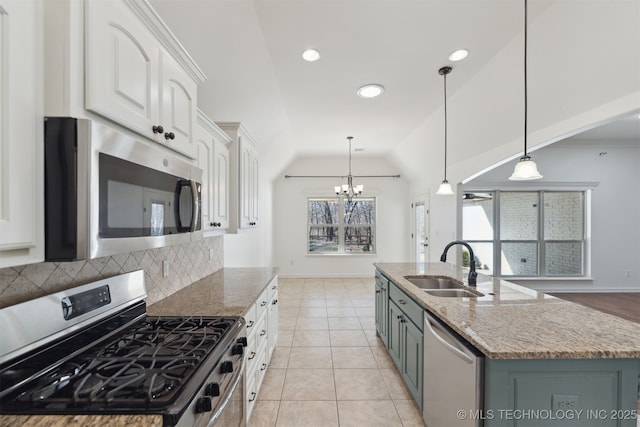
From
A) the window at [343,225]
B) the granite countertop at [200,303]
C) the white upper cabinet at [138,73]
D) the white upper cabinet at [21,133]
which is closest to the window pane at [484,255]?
the window at [343,225]

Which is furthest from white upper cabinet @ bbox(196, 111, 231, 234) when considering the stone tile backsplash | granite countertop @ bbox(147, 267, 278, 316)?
granite countertop @ bbox(147, 267, 278, 316)

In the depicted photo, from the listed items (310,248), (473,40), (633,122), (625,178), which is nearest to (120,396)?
(473,40)

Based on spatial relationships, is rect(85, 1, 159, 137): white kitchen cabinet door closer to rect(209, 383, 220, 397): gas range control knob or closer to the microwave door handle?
the microwave door handle

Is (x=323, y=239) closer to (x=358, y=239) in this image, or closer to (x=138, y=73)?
(x=358, y=239)

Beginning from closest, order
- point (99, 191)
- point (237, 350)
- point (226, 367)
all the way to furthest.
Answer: point (99, 191) → point (226, 367) → point (237, 350)

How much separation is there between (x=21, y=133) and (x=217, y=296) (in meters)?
1.47

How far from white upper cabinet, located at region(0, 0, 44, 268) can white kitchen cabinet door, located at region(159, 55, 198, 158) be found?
492mm

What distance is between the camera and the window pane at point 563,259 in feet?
17.7

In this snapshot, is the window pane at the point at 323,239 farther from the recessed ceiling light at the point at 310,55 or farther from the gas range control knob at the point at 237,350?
the gas range control knob at the point at 237,350

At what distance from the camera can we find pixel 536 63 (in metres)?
2.13

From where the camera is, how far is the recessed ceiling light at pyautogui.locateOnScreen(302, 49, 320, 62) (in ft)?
7.83

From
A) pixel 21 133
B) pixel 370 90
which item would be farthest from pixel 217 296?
pixel 370 90

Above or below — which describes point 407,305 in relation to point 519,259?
above

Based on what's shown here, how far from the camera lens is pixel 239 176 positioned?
271cm
